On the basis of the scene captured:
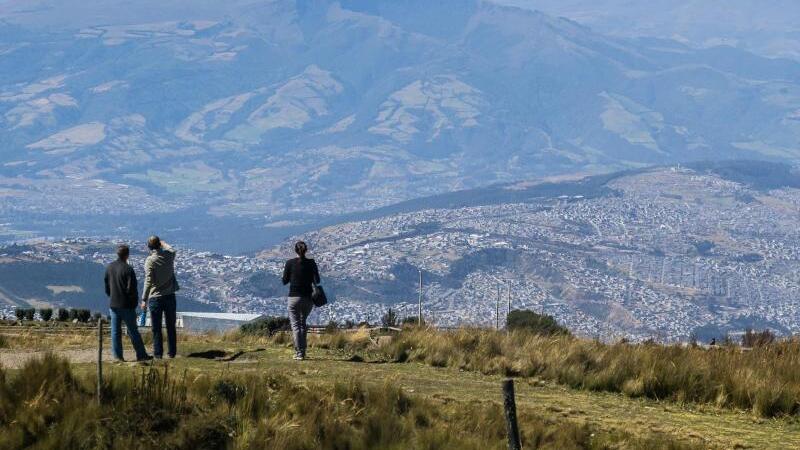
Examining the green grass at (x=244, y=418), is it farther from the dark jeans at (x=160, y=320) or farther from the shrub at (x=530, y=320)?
the shrub at (x=530, y=320)

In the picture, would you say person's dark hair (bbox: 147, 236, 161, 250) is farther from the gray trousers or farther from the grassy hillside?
the gray trousers

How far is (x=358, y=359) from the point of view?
55.9 ft

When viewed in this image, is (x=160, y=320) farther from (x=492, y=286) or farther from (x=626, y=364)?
(x=492, y=286)

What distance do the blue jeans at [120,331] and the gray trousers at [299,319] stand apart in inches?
80.2

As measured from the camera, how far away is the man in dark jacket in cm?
1590

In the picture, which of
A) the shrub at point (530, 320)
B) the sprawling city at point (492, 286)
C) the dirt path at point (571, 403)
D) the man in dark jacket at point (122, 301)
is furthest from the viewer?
the sprawling city at point (492, 286)

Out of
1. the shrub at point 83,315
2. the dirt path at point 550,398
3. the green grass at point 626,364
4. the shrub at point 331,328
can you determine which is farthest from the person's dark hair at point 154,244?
the shrub at point 83,315

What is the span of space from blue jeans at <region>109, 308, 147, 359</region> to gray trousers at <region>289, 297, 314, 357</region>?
80.2 inches

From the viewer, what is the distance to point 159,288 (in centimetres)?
1670

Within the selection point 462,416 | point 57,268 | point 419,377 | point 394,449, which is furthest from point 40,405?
point 57,268

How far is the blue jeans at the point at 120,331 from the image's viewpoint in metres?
15.9

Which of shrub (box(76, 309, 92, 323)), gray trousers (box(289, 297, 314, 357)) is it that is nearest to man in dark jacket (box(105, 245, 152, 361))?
gray trousers (box(289, 297, 314, 357))

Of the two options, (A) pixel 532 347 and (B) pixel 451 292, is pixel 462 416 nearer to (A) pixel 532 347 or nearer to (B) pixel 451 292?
(A) pixel 532 347

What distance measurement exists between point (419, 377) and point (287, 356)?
270cm
